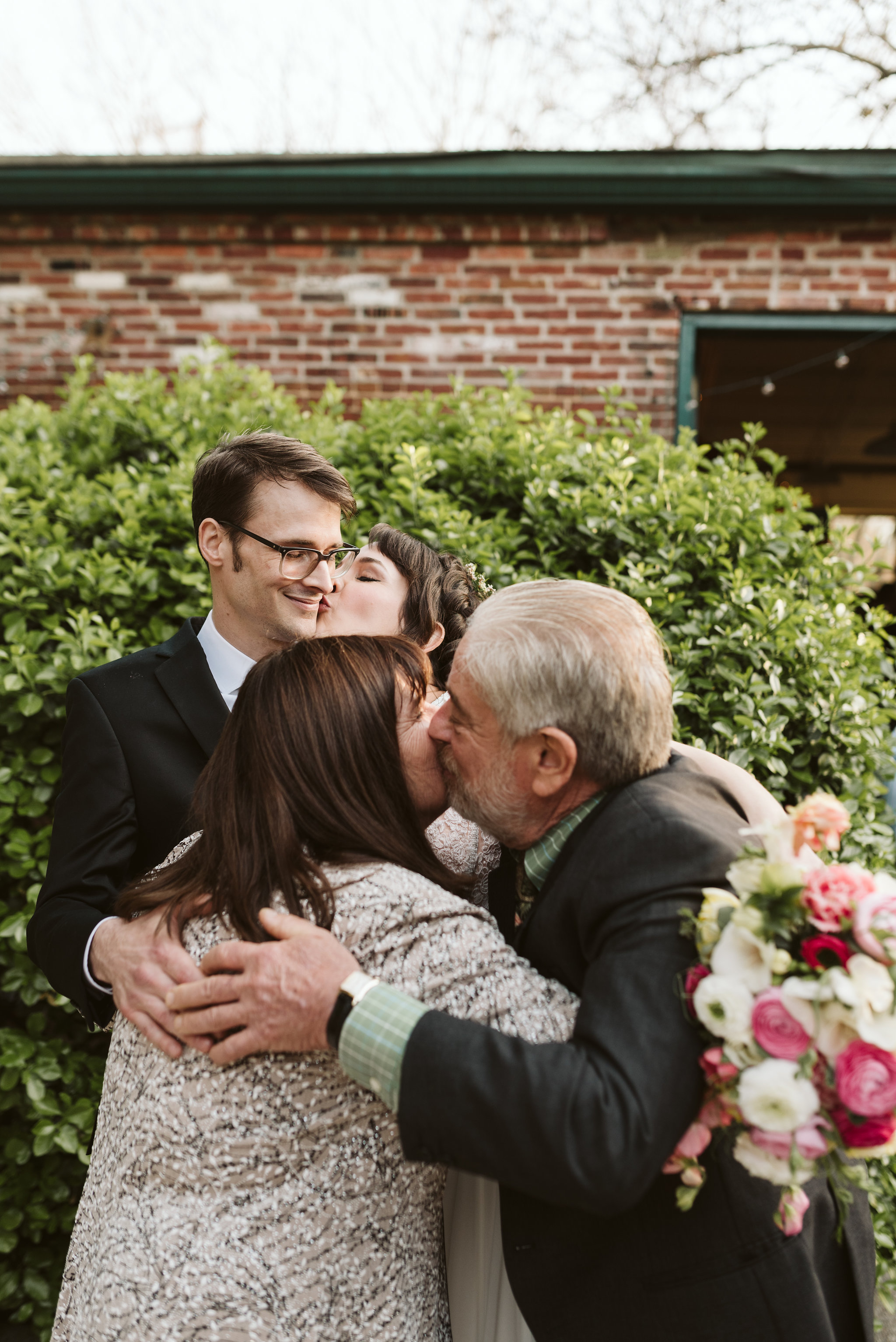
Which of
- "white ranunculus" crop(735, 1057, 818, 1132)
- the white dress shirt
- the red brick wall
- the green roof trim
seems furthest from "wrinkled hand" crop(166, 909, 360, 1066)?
the green roof trim

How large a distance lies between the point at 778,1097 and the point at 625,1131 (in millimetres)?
190

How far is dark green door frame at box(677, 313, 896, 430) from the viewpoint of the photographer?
545 cm

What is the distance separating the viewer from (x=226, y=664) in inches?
96.4

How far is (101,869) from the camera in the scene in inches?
81.4

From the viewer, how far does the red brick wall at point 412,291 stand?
214 inches

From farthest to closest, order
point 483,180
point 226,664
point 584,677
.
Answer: point 483,180, point 226,664, point 584,677

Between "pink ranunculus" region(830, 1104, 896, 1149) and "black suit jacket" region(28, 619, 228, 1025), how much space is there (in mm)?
1339

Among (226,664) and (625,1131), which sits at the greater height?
(226,664)

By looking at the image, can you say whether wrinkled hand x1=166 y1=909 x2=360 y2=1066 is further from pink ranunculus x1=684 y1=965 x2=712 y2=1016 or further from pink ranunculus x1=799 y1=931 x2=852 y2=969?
pink ranunculus x1=799 y1=931 x2=852 y2=969

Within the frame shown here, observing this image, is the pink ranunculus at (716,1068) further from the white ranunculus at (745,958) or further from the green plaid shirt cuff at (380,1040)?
the green plaid shirt cuff at (380,1040)

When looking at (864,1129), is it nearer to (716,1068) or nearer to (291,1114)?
(716,1068)

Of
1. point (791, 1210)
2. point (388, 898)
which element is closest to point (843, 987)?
point (791, 1210)

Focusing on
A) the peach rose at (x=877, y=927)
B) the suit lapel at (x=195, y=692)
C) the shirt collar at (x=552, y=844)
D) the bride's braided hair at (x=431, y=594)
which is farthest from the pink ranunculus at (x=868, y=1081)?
the bride's braided hair at (x=431, y=594)

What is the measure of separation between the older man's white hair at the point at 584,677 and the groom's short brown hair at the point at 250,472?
4.11 feet
